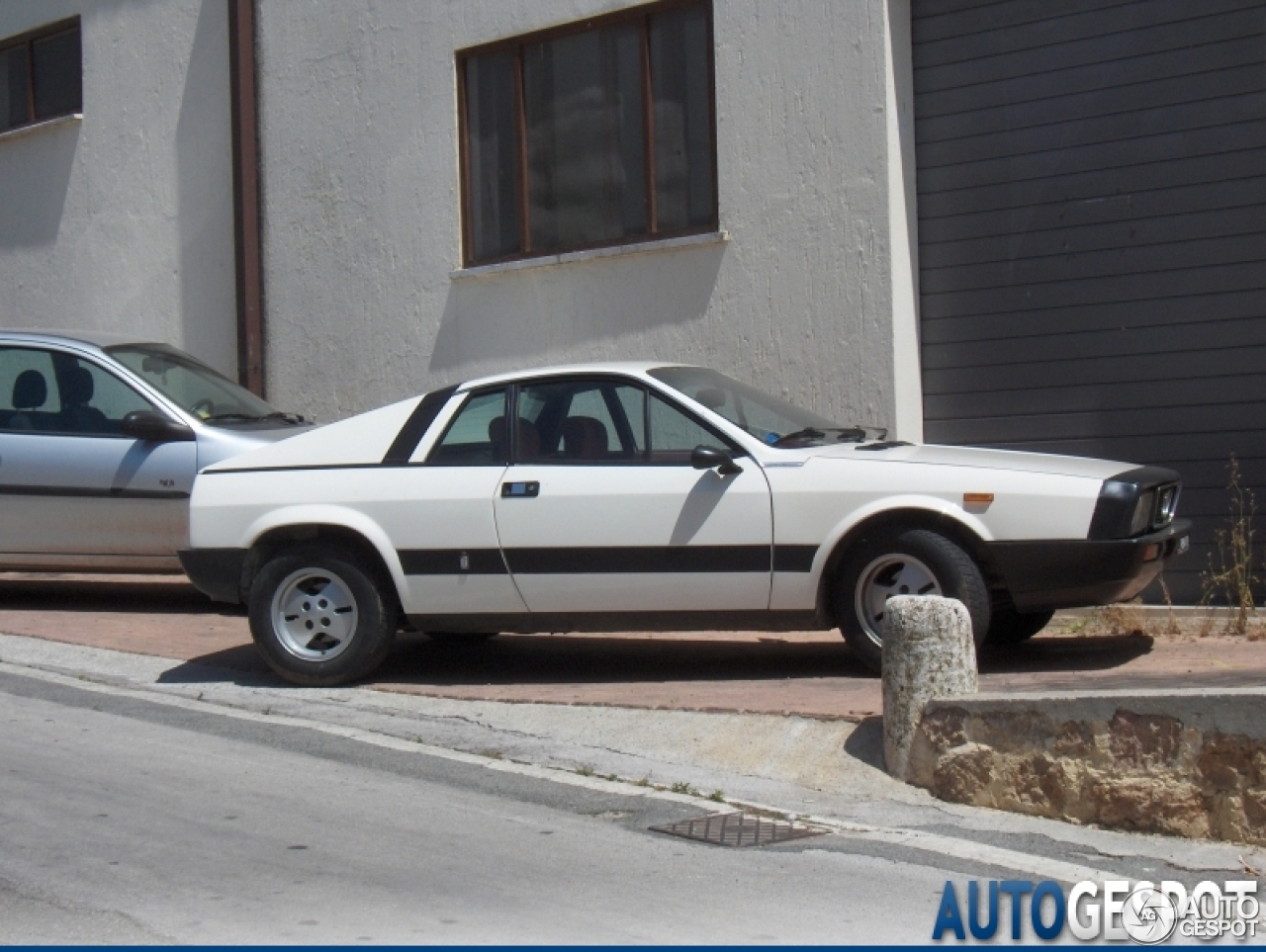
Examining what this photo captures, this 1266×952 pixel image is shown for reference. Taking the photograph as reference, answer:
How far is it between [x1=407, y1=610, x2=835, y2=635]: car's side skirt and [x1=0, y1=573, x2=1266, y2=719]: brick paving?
0.96 feet

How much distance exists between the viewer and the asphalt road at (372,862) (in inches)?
183

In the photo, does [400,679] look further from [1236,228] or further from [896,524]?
[1236,228]

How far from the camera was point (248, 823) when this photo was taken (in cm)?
578

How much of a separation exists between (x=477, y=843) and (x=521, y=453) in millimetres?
2788

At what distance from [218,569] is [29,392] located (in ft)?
10.2

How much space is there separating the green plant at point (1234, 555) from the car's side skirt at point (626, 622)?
10.0ft

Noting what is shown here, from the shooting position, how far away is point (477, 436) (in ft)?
26.5

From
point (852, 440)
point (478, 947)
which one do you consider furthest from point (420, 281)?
point (478, 947)

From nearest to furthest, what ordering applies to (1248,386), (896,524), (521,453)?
(896,524) → (521,453) → (1248,386)

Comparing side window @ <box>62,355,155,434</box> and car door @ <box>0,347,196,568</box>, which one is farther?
side window @ <box>62,355,155,434</box>

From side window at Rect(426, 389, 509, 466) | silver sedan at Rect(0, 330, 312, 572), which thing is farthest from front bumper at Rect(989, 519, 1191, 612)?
silver sedan at Rect(0, 330, 312, 572)

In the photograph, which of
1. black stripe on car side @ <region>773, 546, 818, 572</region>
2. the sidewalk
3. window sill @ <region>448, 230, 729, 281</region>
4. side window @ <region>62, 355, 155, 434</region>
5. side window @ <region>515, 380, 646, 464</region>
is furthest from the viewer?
window sill @ <region>448, 230, 729, 281</region>

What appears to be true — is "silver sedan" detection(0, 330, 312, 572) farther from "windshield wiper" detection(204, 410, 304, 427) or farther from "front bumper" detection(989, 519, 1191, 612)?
"front bumper" detection(989, 519, 1191, 612)

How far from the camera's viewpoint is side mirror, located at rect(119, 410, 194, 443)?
10.1 meters
